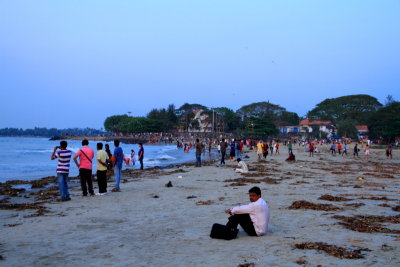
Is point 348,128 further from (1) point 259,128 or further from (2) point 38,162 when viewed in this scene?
(2) point 38,162

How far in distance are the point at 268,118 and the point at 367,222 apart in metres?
104

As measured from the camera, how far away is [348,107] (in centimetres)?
10762

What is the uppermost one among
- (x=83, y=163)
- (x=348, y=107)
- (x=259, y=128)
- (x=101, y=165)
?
(x=348, y=107)

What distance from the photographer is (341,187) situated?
45.7ft

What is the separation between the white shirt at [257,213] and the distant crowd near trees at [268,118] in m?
73.4

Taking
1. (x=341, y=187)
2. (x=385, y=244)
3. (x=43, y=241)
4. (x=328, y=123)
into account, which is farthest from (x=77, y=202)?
(x=328, y=123)

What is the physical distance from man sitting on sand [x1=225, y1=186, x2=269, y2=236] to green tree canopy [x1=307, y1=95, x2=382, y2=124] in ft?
335

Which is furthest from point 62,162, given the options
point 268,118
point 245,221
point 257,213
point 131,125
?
point 131,125

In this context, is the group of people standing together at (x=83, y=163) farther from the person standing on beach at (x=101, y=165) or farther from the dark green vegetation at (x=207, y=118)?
the dark green vegetation at (x=207, y=118)

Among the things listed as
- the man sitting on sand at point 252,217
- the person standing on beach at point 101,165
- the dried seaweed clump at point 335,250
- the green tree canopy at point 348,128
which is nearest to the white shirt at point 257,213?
the man sitting on sand at point 252,217

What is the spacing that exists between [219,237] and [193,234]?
0.64 m

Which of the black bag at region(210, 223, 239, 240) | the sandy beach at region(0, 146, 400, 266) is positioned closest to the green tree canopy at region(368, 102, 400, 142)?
the sandy beach at region(0, 146, 400, 266)

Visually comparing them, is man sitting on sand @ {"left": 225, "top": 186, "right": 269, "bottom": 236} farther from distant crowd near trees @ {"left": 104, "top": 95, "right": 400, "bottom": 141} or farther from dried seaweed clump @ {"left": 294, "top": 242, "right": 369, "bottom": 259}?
distant crowd near trees @ {"left": 104, "top": 95, "right": 400, "bottom": 141}

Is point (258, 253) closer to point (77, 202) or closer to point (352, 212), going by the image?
point (352, 212)
